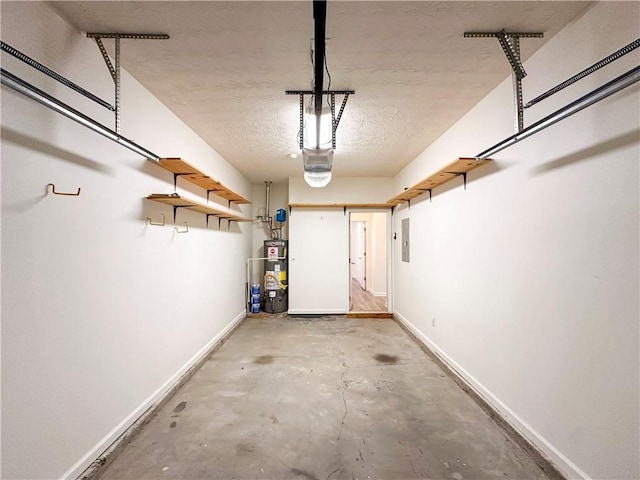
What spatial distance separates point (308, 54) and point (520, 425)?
9.29ft

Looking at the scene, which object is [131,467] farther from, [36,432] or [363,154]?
[363,154]

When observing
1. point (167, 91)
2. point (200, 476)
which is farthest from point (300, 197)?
point (200, 476)

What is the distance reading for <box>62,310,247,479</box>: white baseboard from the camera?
4.66 feet

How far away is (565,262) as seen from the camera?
4.73ft

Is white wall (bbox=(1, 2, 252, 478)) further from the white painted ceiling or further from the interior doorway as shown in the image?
the interior doorway

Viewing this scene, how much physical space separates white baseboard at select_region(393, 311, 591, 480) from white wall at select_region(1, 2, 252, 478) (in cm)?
268

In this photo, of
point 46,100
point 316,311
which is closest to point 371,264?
point 316,311

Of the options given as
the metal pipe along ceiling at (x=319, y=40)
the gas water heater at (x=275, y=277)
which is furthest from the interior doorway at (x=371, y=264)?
the metal pipe along ceiling at (x=319, y=40)

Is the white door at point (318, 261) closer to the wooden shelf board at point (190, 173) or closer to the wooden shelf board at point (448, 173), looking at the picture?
the wooden shelf board at point (448, 173)

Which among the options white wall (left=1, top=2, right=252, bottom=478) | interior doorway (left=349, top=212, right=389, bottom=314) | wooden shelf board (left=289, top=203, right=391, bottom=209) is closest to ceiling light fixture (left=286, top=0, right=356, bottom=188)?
white wall (left=1, top=2, right=252, bottom=478)

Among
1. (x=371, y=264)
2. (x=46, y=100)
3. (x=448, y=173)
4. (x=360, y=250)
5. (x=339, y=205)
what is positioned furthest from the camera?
(x=360, y=250)

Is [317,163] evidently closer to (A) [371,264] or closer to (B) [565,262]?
(B) [565,262]

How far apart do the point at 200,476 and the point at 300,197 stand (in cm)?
399

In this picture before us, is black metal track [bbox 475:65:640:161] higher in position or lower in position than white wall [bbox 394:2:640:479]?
higher
